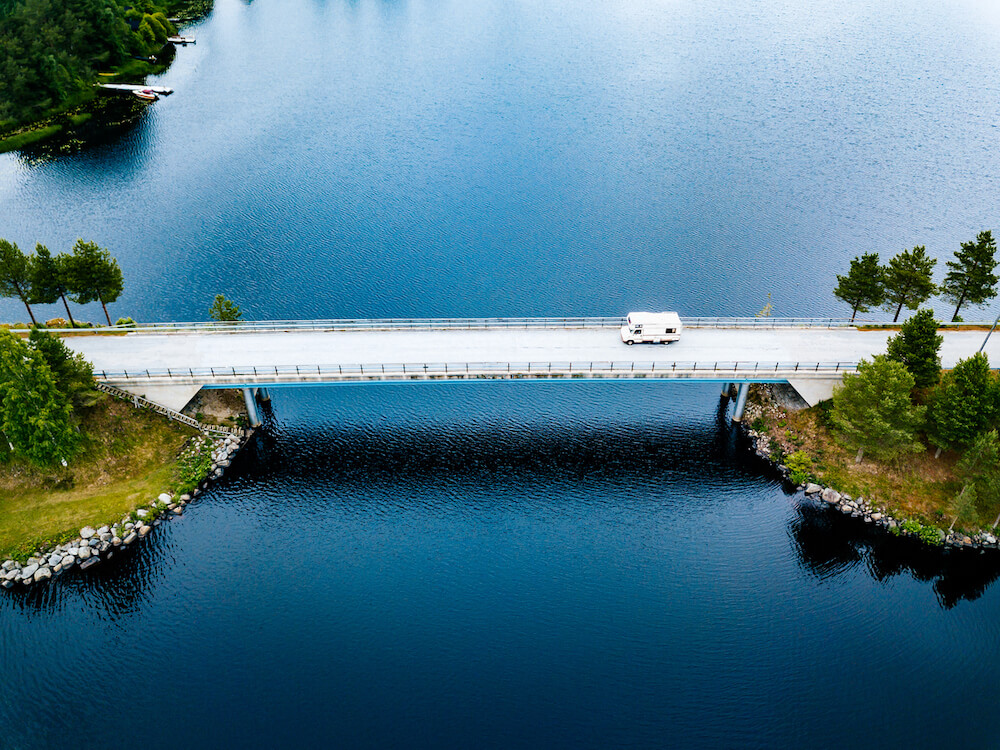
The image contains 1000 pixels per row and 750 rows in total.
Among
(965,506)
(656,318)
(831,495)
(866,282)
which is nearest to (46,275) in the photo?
(656,318)

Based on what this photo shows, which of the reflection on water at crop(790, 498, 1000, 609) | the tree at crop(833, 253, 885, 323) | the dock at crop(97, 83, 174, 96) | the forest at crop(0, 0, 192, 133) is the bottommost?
the reflection on water at crop(790, 498, 1000, 609)

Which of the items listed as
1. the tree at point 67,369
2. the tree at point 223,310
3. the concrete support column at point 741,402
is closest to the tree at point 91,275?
the tree at point 223,310

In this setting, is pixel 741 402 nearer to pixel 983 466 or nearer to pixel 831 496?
pixel 831 496

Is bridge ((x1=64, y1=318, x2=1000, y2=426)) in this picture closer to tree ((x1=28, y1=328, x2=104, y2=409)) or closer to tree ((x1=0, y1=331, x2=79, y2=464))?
tree ((x1=28, y1=328, x2=104, y2=409))

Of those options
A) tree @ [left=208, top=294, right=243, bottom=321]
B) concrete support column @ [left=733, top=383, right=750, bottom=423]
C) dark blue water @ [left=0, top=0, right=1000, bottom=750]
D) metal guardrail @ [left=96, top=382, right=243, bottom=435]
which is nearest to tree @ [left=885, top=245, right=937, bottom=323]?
concrete support column @ [left=733, top=383, right=750, bottom=423]

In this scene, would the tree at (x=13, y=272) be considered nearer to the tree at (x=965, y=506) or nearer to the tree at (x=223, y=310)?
the tree at (x=223, y=310)

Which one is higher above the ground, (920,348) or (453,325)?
(920,348)
